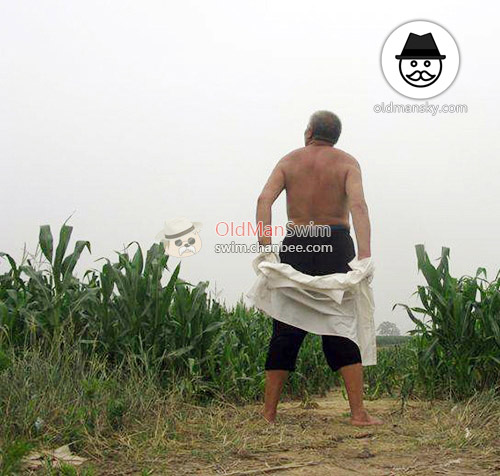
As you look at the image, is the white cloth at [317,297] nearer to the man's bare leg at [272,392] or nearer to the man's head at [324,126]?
the man's bare leg at [272,392]

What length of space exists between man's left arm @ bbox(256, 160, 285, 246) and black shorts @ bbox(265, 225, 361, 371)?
0.20 metres

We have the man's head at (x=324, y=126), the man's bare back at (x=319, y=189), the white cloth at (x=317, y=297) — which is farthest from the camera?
the man's head at (x=324, y=126)

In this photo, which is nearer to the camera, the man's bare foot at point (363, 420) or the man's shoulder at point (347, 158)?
the man's bare foot at point (363, 420)

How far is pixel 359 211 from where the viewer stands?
522cm

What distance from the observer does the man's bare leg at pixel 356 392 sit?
5125 millimetres

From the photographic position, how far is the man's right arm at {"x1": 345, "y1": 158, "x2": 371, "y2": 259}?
5.20 m

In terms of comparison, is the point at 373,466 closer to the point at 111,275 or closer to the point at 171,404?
the point at 171,404

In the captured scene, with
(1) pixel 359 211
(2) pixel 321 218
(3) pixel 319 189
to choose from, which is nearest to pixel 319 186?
(3) pixel 319 189

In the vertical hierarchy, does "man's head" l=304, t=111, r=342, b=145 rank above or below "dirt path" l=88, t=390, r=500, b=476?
above

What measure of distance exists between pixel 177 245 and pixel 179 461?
10.4 ft

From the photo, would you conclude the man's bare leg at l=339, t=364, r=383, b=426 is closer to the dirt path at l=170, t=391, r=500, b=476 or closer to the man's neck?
the dirt path at l=170, t=391, r=500, b=476

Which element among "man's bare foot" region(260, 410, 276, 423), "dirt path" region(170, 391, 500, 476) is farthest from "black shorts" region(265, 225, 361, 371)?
"dirt path" region(170, 391, 500, 476)

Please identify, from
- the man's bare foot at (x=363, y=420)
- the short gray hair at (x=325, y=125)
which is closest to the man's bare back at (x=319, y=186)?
the short gray hair at (x=325, y=125)

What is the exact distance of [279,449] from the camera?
4.37 metres
